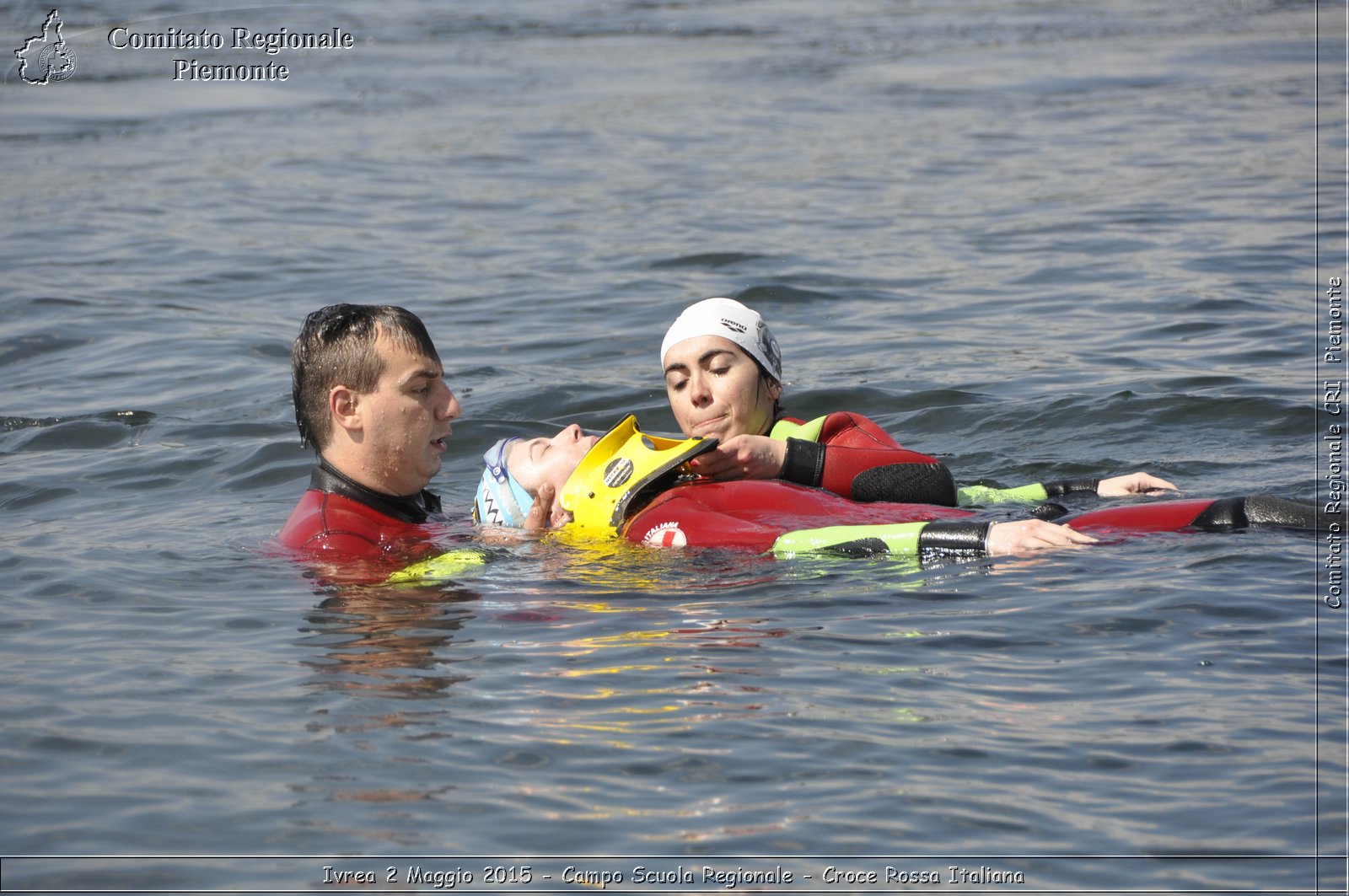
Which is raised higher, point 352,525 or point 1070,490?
point 352,525

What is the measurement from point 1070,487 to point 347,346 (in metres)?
3.74

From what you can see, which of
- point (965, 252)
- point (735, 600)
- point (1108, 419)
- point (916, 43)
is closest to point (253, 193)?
point (965, 252)

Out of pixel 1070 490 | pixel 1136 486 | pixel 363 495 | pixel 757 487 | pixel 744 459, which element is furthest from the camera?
pixel 1070 490

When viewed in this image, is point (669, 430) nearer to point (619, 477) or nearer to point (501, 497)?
point (501, 497)

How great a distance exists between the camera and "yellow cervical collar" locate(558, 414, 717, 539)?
273 inches

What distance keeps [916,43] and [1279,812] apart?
2551cm

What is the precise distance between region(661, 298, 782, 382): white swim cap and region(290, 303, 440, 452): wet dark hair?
1426 millimetres

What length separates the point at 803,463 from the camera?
7.48m

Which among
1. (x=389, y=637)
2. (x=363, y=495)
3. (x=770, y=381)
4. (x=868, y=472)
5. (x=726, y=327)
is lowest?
(x=389, y=637)

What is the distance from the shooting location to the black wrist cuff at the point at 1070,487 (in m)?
7.86

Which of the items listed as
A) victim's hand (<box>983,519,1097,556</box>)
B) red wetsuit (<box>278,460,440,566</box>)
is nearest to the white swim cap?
red wetsuit (<box>278,460,440,566</box>)

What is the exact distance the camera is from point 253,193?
17.5 meters

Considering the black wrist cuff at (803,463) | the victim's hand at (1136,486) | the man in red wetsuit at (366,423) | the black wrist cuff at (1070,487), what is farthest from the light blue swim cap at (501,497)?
the victim's hand at (1136,486)

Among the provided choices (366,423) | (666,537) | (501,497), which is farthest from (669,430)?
(366,423)
